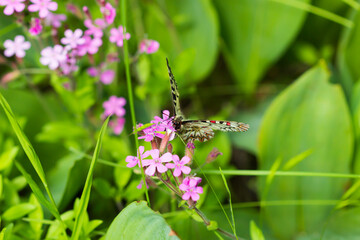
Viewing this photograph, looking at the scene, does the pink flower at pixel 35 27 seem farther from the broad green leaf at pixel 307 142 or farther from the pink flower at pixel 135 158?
the broad green leaf at pixel 307 142

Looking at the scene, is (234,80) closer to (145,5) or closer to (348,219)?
(145,5)

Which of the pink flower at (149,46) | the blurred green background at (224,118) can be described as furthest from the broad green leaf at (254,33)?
the pink flower at (149,46)

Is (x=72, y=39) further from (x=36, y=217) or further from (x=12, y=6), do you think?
(x=36, y=217)

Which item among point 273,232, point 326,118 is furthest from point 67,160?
point 326,118

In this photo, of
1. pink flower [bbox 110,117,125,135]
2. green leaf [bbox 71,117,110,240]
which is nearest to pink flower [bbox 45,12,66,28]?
pink flower [bbox 110,117,125,135]

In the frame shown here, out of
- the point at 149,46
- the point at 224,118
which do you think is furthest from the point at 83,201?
the point at 224,118

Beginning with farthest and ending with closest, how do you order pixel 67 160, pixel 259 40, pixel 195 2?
1. pixel 259 40
2. pixel 195 2
3. pixel 67 160

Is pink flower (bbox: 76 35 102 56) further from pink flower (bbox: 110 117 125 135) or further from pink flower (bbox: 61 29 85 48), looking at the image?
pink flower (bbox: 110 117 125 135)
